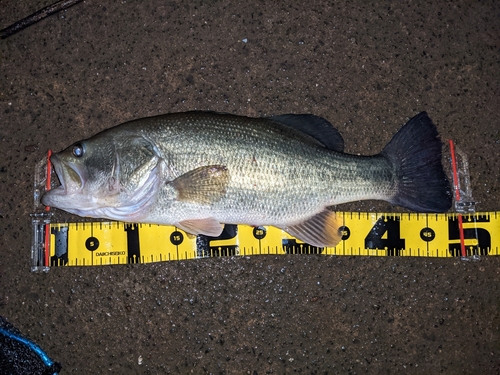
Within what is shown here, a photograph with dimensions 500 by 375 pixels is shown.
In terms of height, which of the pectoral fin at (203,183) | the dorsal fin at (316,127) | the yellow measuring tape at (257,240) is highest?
the dorsal fin at (316,127)

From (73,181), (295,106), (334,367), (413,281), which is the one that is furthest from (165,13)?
(334,367)

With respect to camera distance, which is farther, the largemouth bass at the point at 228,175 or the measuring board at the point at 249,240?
the measuring board at the point at 249,240

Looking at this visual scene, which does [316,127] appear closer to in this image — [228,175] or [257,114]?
[257,114]

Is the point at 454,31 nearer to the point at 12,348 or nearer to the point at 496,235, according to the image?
the point at 496,235

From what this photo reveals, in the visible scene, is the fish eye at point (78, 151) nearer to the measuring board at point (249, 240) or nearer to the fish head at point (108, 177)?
the fish head at point (108, 177)

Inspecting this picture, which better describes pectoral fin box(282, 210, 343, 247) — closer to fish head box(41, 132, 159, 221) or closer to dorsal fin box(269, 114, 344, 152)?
dorsal fin box(269, 114, 344, 152)

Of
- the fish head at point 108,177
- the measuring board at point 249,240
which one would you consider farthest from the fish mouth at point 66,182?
the measuring board at point 249,240

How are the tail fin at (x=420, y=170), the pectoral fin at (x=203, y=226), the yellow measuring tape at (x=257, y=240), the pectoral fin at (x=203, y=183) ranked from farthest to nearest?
the yellow measuring tape at (x=257, y=240) < the tail fin at (x=420, y=170) < the pectoral fin at (x=203, y=226) < the pectoral fin at (x=203, y=183)
